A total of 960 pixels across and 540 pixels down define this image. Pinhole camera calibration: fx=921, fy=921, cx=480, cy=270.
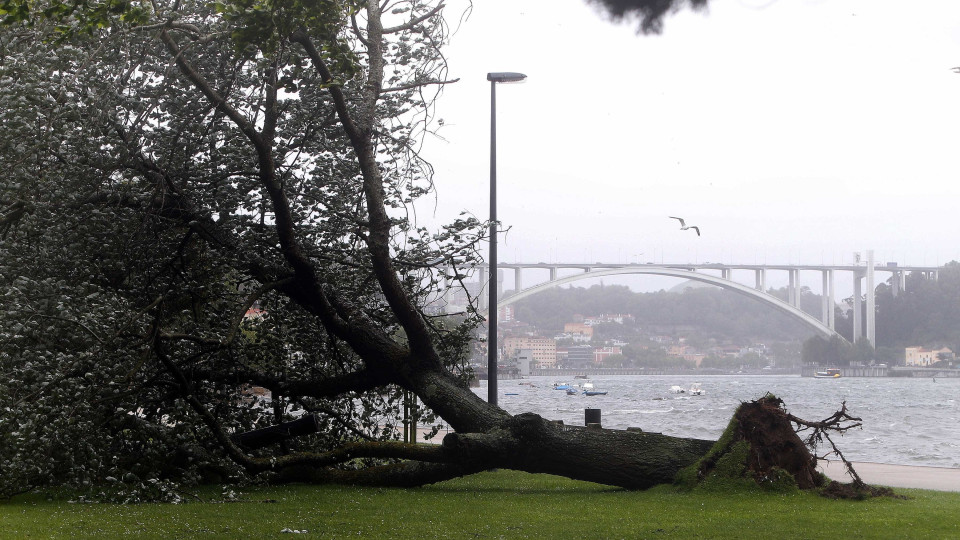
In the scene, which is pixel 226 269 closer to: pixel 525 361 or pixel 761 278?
pixel 761 278

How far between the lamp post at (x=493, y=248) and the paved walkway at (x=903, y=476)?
5489 millimetres

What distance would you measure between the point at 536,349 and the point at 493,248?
105 meters

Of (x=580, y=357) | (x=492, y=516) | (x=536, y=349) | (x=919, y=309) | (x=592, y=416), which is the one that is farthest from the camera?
(x=580, y=357)

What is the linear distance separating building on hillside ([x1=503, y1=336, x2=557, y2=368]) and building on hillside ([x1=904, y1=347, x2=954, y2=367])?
139 feet

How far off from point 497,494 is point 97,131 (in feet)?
20.5

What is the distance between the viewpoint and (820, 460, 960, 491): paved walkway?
14109 millimetres

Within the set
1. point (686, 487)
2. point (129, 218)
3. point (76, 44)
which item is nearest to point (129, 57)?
point (76, 44)

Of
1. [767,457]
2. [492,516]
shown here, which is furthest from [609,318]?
[492,516]

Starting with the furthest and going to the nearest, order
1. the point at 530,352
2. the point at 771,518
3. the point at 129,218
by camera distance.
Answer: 1. the point at 530,352
2. the point at 129,218
3. the point at 771,518

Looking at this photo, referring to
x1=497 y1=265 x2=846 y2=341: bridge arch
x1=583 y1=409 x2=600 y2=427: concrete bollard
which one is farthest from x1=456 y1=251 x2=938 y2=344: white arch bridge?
x1=583 y1=409 x2=600 y2=427: concrete bollard

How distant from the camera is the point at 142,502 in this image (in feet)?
32.3

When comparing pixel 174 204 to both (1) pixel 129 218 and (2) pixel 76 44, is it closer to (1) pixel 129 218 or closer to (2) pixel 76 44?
(1) pixel 129 218

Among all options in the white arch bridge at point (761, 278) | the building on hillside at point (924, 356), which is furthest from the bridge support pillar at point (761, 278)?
the building on hillside at point (924, 356)

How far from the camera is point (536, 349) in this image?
120 m
